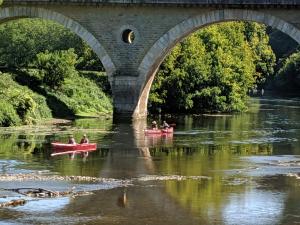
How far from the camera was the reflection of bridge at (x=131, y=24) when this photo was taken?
42906 millimetres

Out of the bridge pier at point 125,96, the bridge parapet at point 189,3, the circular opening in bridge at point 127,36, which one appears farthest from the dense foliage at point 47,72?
the circular opening in bridge at point 127,36

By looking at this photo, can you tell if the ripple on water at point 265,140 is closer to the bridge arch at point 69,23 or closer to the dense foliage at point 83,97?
the bridge arch at point 69,23

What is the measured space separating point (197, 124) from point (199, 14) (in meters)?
6.26

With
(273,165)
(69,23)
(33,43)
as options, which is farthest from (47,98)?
(273,165)

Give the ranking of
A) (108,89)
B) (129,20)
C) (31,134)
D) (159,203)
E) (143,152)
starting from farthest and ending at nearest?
(108,89), (129,20), (31,134), (143,152), (159,203)

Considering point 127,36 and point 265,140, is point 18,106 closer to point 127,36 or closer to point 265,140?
point 127,36

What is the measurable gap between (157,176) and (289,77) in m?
76.4

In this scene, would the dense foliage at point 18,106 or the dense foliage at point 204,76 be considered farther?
the dense foliage at point 204,76

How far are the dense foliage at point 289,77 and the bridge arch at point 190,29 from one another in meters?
52.6

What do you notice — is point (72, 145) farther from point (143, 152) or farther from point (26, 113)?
point (26, 113)

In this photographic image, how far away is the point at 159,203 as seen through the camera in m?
19.4

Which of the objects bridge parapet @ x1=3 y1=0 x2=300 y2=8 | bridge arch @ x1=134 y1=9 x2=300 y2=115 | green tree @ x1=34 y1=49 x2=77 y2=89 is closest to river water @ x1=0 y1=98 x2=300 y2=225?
bridge arch @ x1=134 y1=9 x2=300 y2=115

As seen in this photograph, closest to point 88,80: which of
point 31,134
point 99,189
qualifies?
point 31,134

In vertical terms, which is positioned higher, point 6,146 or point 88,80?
point 88,80
